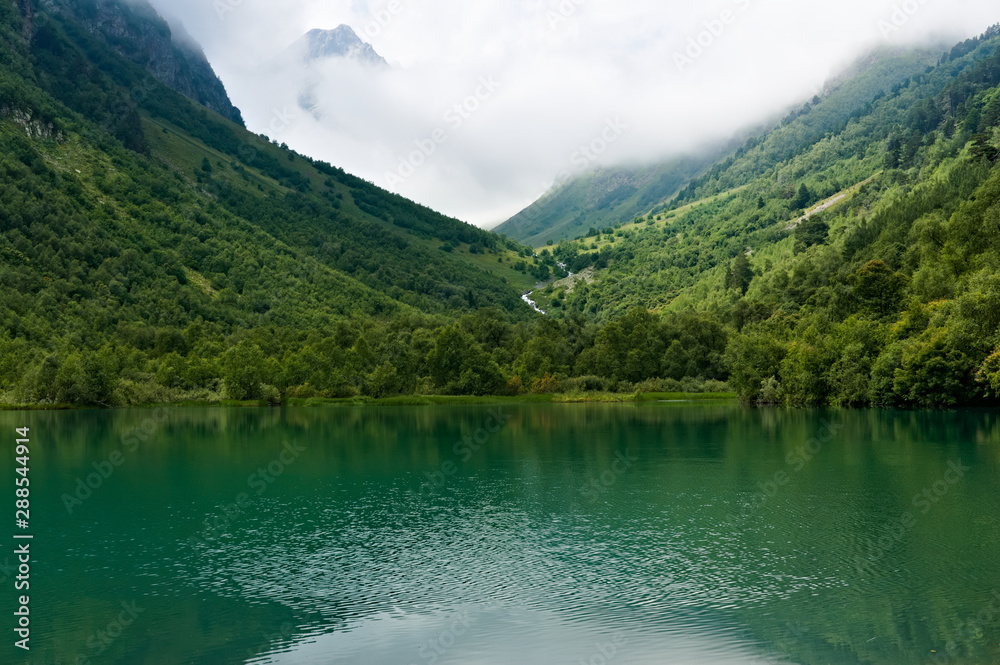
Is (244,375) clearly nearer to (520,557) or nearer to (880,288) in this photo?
(880,288)

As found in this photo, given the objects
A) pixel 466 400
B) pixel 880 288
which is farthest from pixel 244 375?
pixel 880 288

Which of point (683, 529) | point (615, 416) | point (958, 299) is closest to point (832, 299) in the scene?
point (958, 299)

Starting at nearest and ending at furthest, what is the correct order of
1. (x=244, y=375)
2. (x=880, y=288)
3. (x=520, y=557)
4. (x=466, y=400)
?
(x=520, y=557) < (x=880, y=288) < (x=244, y=375) < (x=466, y=400)

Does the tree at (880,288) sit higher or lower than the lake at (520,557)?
higher

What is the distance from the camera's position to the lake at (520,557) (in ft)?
59.8

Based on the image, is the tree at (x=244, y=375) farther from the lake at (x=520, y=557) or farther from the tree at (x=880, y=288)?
the tree at (x=880, y=288)

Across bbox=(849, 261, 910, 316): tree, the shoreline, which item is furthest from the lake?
the shoreline

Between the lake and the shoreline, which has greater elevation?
the shoreline

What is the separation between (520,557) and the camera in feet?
86.4

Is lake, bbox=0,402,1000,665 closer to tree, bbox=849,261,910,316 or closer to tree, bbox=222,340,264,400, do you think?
tree, bbox=849,261,910,316

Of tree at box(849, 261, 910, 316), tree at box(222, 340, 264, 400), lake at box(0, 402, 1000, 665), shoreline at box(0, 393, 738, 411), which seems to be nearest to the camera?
lake at box(0, 402, 1000, 665)

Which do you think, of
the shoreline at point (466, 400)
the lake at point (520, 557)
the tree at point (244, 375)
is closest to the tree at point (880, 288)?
the shoreline at point (466, 400)

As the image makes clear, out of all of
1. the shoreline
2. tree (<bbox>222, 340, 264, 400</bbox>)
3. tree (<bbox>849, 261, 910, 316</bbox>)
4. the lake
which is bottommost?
the lake

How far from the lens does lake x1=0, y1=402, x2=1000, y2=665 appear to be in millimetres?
18219
